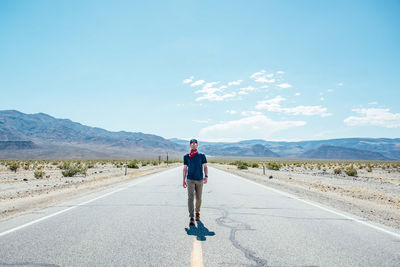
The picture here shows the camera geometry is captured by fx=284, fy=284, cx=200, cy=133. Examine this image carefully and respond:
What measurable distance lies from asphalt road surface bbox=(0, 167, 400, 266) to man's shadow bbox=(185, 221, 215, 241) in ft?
0.07

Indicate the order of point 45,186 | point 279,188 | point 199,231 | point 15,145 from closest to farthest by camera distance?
point 199,231, point 279,188, point 45,186, point 15,145

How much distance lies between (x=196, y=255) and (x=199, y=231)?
1500 millimetres

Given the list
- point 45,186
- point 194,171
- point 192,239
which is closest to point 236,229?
point 192,239

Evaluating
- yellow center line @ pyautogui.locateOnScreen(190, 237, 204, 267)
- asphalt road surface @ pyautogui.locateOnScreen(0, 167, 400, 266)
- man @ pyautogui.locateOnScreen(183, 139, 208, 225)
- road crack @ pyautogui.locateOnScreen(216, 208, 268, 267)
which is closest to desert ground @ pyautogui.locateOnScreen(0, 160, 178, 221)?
asphalt road surface @ pyautogui.locateOnScreen(0, 167, 400, 266)

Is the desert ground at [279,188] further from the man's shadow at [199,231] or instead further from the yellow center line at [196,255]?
the yellow center line at [196,255]

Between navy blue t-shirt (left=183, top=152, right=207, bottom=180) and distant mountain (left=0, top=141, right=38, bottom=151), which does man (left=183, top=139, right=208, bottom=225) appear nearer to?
navy blue t-shirt (left=183, top=152, right=207, bottom=180)

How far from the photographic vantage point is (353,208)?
376 inches

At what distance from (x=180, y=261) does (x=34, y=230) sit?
3505 mm

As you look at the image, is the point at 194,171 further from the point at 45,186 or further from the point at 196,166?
the point at 45,186

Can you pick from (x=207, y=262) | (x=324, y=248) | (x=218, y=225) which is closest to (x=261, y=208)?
(x=218, y=225)

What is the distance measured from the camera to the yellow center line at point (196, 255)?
401 cm

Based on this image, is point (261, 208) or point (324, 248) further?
point (261, 208)

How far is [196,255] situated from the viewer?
438cm

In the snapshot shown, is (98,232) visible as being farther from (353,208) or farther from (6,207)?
(353,208)
